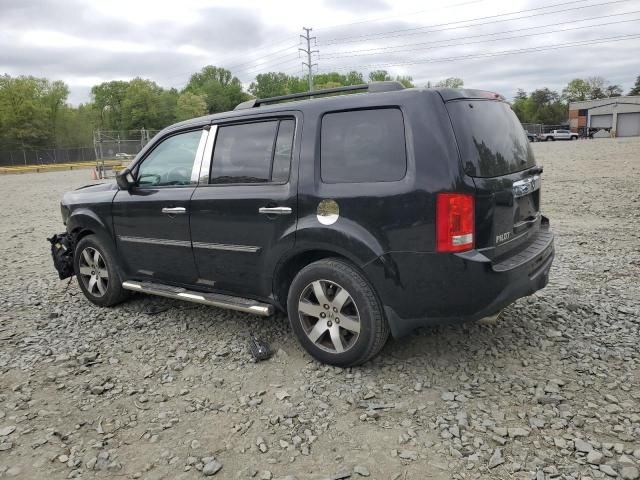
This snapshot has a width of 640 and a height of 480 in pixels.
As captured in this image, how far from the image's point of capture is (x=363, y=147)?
347 cm

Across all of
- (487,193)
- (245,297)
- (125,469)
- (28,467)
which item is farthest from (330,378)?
(28,467)

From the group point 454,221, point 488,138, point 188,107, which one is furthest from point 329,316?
point 188,107

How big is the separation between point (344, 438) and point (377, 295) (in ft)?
3.12

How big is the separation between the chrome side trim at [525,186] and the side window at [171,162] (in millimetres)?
2605

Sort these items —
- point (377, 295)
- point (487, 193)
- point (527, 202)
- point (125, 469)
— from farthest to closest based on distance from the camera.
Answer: point (527, 202) < point (377, 295) < point (487, 193) < point (125, 469)

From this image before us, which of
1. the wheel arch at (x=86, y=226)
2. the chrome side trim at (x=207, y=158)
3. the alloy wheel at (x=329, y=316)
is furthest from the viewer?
the wheel arch at (x=86, y=226)

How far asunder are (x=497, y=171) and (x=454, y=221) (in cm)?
55

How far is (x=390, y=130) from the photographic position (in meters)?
3.37

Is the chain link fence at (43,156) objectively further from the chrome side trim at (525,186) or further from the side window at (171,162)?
the chrome side trim at (525,186)

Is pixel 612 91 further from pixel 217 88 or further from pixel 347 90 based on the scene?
pixel 347 90

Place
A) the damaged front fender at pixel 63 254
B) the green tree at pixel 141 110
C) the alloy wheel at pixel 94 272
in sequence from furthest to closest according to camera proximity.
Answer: the green tree at pixel 141 110, the damaged front fender at pixel 63 254, the alloy wheel at pixel 94 272

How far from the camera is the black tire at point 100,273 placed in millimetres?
5109

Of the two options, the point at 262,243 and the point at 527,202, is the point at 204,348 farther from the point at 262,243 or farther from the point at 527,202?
the point at 527,202

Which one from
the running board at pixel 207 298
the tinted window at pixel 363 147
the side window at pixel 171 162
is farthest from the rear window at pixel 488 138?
the side window at pixel 171 162
